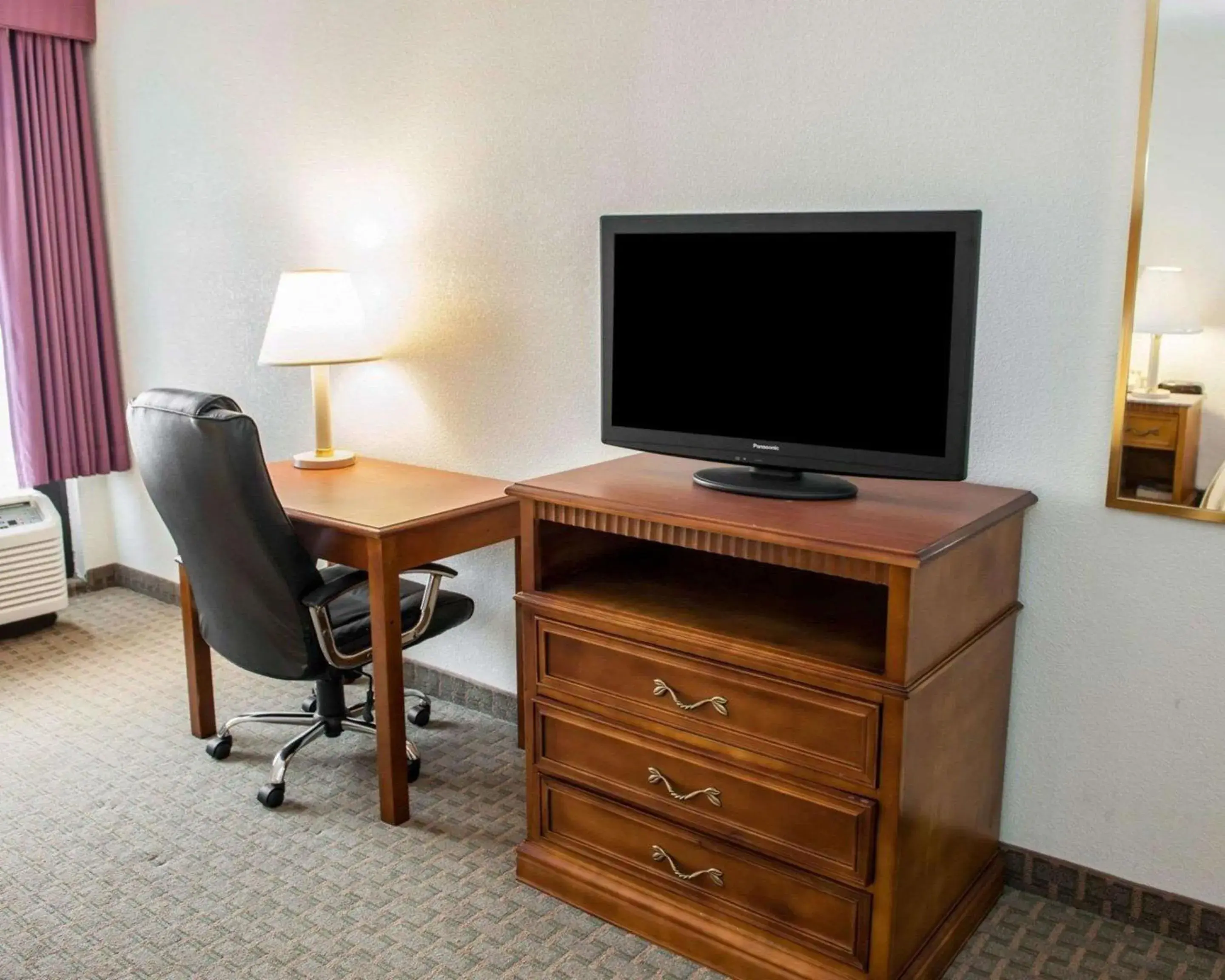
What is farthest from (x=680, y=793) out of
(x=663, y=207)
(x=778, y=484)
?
(x=663, y=207)

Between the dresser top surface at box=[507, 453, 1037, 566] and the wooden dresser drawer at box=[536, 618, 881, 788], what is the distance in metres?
0.25

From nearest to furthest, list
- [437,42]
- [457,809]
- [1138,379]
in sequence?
[1138,379] → [457,809] → [437,42]

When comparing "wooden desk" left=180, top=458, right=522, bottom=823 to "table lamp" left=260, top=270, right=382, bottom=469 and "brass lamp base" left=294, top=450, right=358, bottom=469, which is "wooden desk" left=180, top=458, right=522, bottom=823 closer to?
"brass lamp base" left=294, top=450, right=358, bottom=469

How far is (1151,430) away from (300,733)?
219 centimetres

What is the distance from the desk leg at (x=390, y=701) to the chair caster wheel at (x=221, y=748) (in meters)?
0.53

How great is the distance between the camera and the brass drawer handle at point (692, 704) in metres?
1.87

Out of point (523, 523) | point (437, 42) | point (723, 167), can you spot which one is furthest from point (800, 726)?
point (437, 42)

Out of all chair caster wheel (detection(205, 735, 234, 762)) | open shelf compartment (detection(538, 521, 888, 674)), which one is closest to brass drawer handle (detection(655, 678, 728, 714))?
open shelf compartment (detection(538, 521, 888, 674))

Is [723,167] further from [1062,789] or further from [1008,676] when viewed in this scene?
[1062,789]

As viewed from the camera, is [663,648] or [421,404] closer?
[663,648]

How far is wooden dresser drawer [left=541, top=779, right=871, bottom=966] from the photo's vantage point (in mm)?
1813

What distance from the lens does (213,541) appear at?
2.34m

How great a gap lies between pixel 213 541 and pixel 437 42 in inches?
54.2

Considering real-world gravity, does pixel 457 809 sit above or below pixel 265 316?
below
